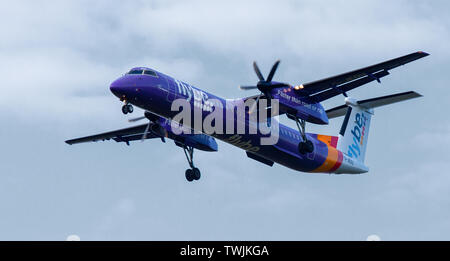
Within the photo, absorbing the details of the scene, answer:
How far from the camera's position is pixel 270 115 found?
35219 millimetres

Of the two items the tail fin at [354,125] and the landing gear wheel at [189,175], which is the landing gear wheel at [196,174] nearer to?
the landing gear wheel at [189,175]

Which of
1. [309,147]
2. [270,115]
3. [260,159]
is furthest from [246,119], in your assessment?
[260,159]

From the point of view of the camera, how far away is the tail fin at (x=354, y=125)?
3975cm

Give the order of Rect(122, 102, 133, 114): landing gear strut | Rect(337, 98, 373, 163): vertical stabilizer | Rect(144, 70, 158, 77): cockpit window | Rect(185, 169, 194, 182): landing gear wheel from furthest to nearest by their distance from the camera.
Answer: Rect(337, 98, 373, 163): vertical stabilizer
Rect(185, 169, 194, 182): landing gear wheel
Rect(144, 70, 158, 77): cockpit window
Rect(122, 102, 133, 114): landing gear strut

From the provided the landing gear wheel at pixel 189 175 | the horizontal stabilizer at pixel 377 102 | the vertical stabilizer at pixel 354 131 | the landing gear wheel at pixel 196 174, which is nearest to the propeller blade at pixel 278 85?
the horizontal stabilizer at pixel 377 102

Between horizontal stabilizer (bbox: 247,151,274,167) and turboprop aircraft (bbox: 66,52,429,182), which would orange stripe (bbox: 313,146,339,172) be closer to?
turboprop aircraft (bbox: 66,52,429,182)

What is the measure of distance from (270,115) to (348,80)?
3852mm

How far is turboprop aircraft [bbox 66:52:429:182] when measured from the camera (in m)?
31.6

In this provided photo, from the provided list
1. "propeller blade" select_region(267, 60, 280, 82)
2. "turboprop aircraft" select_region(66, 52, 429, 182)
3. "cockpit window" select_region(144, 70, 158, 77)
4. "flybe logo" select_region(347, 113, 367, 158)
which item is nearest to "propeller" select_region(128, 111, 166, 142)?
"turboprop aircraft" select_region(66, 52, 429, 182)

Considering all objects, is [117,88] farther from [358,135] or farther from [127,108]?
[358,135]
